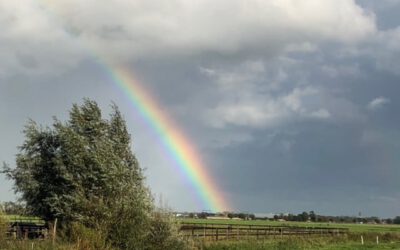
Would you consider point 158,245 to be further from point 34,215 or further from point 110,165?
point 34,215

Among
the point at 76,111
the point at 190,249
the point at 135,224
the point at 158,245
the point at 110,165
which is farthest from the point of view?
the point at 76,111

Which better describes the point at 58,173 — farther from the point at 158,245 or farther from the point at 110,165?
the point at 158,245

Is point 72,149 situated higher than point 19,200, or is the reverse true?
point 72,149

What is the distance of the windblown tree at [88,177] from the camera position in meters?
29.6

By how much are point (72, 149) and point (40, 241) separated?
12.9 metres

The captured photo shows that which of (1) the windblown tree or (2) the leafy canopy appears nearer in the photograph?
(1) the windblown tree

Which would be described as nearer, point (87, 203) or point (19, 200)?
point (87, 203)

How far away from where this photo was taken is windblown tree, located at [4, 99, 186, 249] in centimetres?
2964

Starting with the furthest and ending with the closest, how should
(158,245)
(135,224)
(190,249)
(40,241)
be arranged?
(190,249) < (158,245) < (135,224) < (40,241)

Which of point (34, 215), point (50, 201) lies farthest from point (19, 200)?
point (50, 201)

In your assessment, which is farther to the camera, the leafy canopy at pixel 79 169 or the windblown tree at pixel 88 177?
the leafy canopy at pixel 79 169

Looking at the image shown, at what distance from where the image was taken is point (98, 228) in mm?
27969

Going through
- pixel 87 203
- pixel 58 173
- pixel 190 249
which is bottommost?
pixel 190 249

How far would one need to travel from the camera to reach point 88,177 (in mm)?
37250
